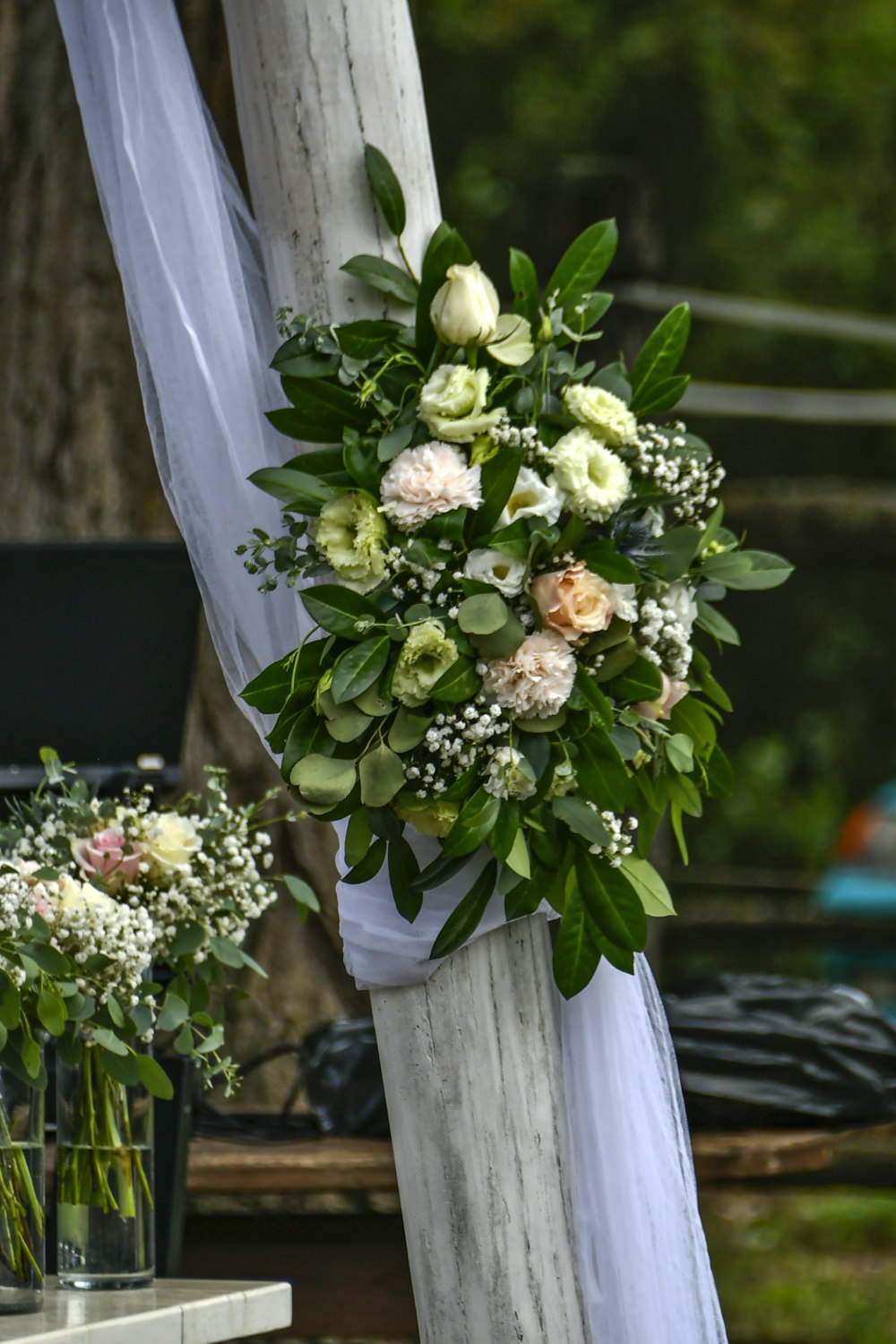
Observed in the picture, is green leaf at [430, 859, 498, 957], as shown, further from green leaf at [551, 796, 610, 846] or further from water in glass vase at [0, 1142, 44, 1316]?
water in glass vase at [0, 1142, 44, 1316]

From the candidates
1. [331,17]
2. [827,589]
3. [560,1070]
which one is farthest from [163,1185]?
[827,589]

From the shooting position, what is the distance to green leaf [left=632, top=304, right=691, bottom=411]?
6.28ft

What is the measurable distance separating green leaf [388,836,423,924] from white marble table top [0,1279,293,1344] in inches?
18.6

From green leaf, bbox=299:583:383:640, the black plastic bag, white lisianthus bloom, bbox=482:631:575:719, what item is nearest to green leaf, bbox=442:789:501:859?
white lisianthus bloom, bbox=482:631:575:719

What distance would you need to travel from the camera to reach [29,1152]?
179 cm

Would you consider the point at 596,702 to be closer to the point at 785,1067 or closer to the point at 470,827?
the point at 470,827

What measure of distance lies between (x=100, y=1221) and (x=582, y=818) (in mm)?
744

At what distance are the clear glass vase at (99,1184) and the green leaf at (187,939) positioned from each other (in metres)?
0.14

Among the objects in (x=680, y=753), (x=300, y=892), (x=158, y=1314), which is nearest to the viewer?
(x=158, y=1314)

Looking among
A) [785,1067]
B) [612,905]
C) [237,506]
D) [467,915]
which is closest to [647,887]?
[612,905]

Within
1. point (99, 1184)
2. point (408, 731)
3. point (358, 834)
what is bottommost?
point (99, 1184)

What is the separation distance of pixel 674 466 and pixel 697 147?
907 cm

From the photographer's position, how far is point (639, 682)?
1839mm

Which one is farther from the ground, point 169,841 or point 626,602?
point 626,602
